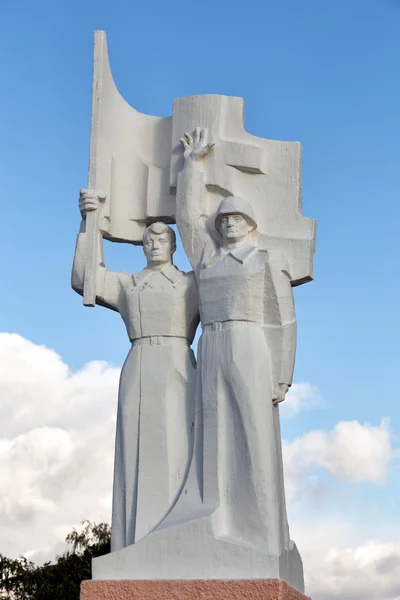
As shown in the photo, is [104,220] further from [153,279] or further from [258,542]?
[258,542]

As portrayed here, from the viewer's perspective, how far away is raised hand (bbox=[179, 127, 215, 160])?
9.20 meters

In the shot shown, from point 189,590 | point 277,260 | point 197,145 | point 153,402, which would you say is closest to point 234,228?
point 277,260

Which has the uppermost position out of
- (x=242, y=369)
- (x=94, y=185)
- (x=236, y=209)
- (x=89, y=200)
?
(x=94, y=185)

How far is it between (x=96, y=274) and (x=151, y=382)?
1.16 metres

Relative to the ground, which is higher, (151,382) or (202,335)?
(202,335)

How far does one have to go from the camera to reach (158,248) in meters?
9.11

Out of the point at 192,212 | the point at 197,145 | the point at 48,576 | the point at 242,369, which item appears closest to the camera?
the point at 242,369

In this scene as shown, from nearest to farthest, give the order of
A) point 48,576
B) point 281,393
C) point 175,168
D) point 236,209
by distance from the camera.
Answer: point 281,393 → point 236,209 → point 175,168 → point 48,576

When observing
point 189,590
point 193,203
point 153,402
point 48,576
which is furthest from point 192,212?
point 48,576

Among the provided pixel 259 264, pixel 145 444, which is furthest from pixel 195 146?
pixel 145 444

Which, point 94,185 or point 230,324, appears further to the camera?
point 94,185

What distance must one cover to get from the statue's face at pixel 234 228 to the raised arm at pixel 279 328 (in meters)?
0.37

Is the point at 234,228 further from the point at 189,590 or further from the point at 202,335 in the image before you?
the point at 189,590

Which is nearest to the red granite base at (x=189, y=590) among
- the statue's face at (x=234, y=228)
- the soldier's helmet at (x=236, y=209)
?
the statue's face at (x=234, y=228)
